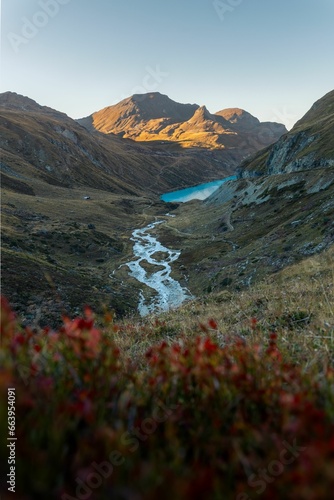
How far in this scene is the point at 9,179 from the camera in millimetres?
101812

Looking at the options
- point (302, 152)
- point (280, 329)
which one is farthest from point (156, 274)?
point (302, 152)

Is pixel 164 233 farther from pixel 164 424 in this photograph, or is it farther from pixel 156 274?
pixel 164 424

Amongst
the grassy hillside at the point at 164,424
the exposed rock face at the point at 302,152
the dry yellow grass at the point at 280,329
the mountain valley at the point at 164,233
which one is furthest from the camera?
the exposed rock face at the point at 302,152

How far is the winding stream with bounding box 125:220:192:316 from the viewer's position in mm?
43922

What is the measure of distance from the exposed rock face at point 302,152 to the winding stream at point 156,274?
39.4 metres

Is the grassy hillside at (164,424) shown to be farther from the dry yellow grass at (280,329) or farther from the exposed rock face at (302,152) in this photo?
the exposed rock face at (302,152)

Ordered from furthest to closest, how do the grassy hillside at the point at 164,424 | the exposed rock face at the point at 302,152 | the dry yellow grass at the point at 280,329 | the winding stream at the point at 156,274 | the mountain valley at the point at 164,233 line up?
the exposed rock face at the point at 302,152 → the winding stream at the point at 156,274 → the mountain valley at the point at 164,233 → the dry yellow grass at the point at 280,329 → the grassy hillside at the point at 164,424

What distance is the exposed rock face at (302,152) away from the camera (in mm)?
77000

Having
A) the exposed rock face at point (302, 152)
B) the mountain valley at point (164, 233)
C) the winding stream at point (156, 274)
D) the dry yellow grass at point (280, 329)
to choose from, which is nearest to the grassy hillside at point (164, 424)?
the dry yellow grass at point (280, 329)

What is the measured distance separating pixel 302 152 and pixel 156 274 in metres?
55.9

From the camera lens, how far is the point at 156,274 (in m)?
57.5

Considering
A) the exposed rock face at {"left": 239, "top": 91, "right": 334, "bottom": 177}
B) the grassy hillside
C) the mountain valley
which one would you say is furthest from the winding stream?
the exposed rock face at {"left": 239, "top": 91, "right": 334, "bottom": 177}

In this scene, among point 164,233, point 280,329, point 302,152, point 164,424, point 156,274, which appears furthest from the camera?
point 164,233

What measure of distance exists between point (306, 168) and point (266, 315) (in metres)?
79.2
